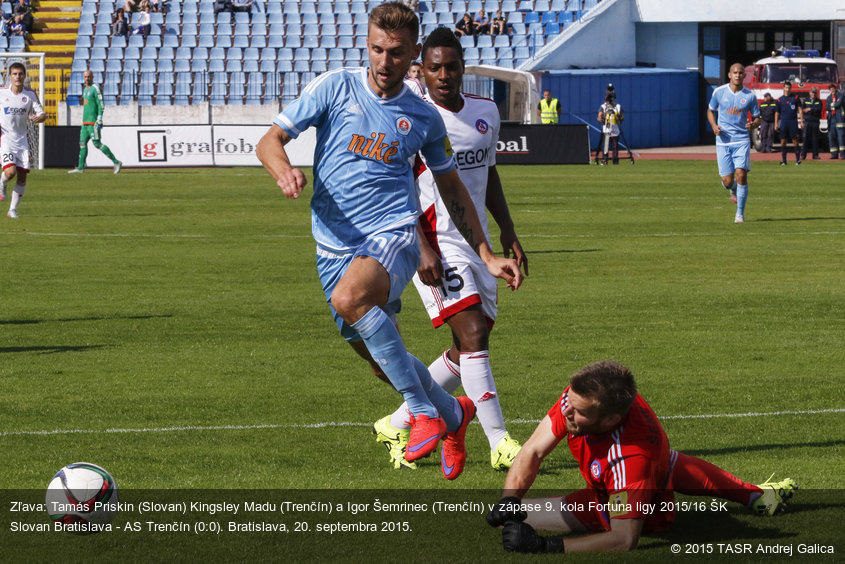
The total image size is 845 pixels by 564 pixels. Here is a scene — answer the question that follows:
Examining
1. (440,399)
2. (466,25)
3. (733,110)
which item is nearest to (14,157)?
(733,110)

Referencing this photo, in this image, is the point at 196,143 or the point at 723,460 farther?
the point at 196,143

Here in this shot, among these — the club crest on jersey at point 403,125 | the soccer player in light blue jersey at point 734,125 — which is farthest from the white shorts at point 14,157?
the club crest on jersey at point 403,125

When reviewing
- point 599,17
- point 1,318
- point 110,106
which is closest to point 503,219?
point 1,318

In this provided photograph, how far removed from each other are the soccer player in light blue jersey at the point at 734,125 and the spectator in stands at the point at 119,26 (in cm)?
2987

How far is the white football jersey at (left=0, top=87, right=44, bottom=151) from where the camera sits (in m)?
20.8

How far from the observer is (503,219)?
7258 mm

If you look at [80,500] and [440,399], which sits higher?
[440,399]

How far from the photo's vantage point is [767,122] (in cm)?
4112

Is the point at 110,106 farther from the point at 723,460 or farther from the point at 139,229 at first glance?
the point at 723,460

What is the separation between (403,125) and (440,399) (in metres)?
1.26

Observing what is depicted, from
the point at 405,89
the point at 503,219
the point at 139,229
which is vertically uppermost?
the point at 405,89

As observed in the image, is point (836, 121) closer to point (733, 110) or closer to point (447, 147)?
point (733, 110)

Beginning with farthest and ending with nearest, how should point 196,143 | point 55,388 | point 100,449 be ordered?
1. point 196,143
2. point 55,388
3. point 100,449

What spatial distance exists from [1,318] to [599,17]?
37.5m
